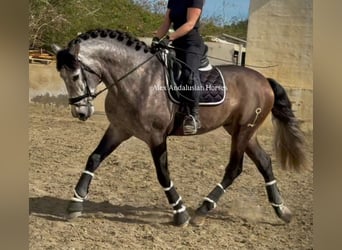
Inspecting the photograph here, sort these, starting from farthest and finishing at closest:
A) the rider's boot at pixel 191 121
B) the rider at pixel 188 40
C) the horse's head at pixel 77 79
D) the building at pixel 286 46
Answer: the building at pixel 286 46
the rider's boot at pixel 191 121
the rider at pixel 188 40
the horse's head at pixel 77 79

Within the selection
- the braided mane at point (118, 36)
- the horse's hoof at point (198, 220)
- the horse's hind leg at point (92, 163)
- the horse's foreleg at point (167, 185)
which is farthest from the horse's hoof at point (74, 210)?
the braided mane at point (118, 36)

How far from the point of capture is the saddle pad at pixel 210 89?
2848 millimetres

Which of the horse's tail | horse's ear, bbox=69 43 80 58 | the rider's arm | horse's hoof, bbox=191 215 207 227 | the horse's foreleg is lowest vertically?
horse's hoof, bbox=191 215 207 227

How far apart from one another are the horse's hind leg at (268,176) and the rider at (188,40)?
1.21 ft

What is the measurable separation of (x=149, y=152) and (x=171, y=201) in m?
0.29

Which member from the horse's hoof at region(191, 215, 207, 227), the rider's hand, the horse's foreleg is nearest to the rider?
the rider's hand

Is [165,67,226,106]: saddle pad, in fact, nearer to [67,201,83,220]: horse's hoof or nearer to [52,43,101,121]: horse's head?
[52,43,101,121]: horse's head

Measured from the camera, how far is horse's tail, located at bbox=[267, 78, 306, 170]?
3.04 m

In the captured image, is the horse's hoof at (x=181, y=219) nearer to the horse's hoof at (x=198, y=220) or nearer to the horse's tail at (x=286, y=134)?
the horse's hoof at (x=198, y=220)

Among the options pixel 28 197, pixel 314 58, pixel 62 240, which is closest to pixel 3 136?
pixel 28 197

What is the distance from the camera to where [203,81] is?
2.87 metres

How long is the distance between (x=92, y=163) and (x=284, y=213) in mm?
1057

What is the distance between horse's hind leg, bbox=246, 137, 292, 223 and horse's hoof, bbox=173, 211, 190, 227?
18.4 inches

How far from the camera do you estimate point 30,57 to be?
280 cm
